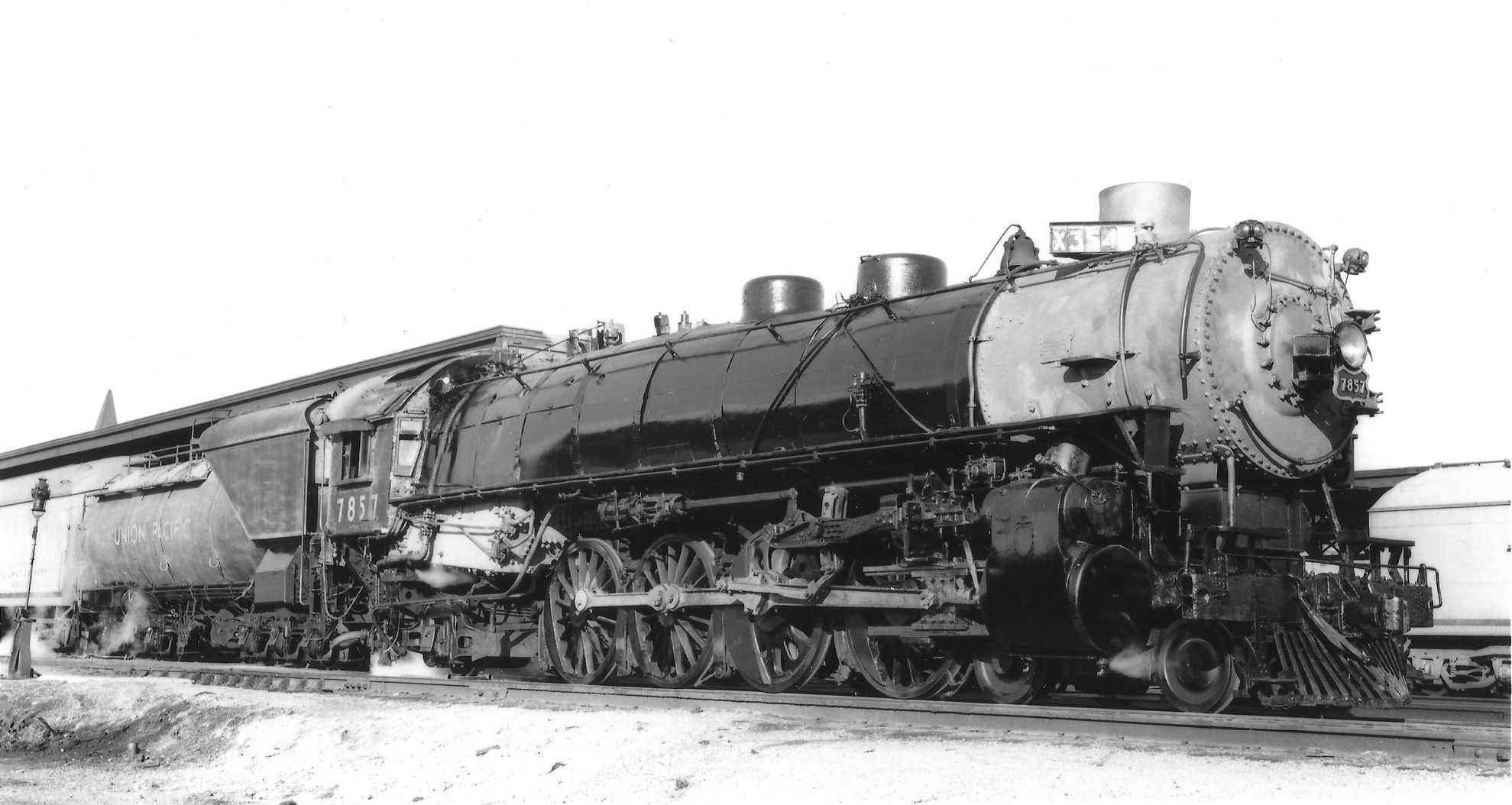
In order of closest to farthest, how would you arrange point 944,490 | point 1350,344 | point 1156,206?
point 1350,344 < point 944,490 < point 1156,206

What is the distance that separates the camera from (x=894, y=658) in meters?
10.7

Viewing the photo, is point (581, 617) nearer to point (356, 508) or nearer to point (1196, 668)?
point (356, 508)

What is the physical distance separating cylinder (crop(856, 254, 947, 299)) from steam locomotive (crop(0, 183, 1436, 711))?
1.1 inches

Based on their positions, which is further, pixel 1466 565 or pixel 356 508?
pixel 356 508

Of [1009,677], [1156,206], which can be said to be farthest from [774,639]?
[1156,206]

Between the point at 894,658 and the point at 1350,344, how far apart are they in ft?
13.8

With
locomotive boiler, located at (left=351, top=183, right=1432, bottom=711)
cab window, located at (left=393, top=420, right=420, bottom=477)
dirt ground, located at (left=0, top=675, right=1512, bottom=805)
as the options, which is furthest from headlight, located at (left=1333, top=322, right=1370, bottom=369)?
cab window, located at (left=393, top=420, right=420, bottom=477)

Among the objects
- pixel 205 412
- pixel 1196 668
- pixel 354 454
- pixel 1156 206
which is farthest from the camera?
pixel 205 412

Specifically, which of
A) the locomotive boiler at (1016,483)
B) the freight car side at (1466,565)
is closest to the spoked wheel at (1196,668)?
the locomotive boiler at (1016,483)

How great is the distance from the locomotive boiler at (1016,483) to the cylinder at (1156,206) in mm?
26

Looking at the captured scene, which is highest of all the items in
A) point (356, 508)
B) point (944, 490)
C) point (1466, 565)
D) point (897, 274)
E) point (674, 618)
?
point (897, 274)

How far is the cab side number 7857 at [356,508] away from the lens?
49.4 feet

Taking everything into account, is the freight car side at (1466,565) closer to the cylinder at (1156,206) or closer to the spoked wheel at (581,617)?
the cylinder at (1156,206)

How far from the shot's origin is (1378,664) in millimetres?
9219
